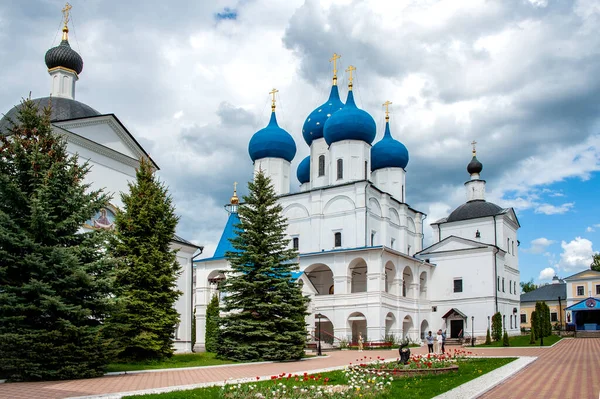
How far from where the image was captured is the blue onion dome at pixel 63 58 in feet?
76.8

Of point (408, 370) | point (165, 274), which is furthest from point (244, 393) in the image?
point (165, 274)

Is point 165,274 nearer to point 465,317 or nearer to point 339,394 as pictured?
point 339,394

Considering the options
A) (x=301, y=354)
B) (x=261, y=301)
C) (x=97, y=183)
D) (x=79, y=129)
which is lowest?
(x=301, y=354)

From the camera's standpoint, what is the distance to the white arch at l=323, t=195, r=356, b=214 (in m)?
36.7

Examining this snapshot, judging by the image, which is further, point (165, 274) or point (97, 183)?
point (97, 183)

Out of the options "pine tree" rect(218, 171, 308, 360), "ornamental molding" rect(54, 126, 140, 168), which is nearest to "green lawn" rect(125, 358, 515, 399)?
"pine tree" rect(218, 171, 308, 360)

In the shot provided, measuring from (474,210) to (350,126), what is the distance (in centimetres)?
1382

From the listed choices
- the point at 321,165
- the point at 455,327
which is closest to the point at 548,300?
the point at 455,327

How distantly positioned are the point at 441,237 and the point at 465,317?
304 inches

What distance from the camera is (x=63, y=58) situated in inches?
922

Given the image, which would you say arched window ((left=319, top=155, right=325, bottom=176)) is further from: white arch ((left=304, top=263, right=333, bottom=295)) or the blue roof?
the blue roof

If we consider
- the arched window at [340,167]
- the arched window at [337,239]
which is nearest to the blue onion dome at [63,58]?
the arched window at [340,167]

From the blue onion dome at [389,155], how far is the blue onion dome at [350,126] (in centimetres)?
443

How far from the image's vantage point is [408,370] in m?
14.4
